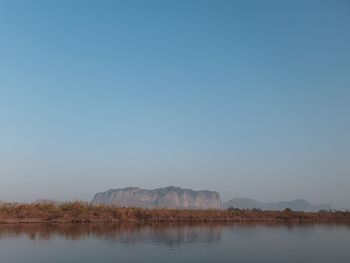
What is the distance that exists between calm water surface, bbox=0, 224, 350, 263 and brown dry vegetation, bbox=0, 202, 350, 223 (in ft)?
29.8

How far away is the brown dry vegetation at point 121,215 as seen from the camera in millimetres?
39656

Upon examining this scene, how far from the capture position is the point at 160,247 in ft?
78.2

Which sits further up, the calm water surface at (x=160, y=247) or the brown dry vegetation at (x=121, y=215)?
the brown dry vegetation at (x=121, y=215)

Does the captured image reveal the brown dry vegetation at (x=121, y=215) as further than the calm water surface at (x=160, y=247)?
Yes

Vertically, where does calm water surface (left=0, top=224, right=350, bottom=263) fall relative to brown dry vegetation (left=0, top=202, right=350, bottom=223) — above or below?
below

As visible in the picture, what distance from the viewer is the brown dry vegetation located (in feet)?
130

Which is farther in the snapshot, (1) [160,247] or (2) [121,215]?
(2) [121,215]

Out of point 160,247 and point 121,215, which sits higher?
point 121,215

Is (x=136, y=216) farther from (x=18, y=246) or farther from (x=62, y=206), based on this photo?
(x=18, y=246)

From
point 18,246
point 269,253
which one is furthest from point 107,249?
point 269,253

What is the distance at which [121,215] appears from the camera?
44031 millimetres

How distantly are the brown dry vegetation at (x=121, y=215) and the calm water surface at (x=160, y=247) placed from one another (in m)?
9.08

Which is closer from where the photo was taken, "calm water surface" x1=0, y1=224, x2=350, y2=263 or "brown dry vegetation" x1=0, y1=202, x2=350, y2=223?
"calm water surface" x1=0, y1=224, x2=350, y2=263

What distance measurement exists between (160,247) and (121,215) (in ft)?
68.4
